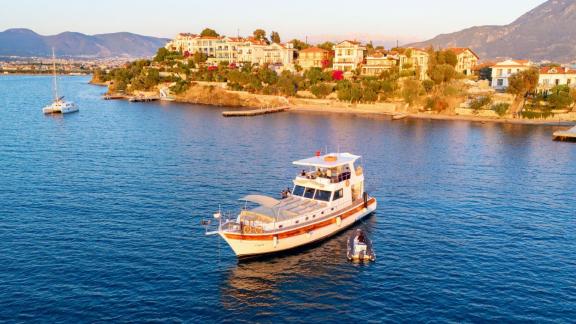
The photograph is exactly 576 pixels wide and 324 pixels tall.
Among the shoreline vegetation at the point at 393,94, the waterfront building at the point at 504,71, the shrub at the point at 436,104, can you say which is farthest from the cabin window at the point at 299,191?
the waterfront building at the point at 504,71

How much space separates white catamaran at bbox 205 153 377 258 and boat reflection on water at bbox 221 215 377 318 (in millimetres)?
1477

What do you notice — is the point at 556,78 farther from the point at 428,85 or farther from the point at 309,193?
the point at 309,193

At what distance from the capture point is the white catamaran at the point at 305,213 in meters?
40.2

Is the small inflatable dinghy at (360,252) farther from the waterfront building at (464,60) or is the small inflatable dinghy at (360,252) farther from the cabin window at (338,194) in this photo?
the waterfront building at (464,60)

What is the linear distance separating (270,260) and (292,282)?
4.66 metres

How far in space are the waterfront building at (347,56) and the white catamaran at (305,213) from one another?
13348cm

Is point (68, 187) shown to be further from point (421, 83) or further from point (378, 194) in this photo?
point (421, 83)

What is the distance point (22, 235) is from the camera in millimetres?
44812

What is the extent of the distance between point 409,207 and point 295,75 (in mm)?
132771

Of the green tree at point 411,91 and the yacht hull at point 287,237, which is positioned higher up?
the green tree at point 411,91

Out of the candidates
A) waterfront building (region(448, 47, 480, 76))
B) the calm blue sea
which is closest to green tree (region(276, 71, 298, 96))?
waterfront building (region(448, 47, 480, 76))

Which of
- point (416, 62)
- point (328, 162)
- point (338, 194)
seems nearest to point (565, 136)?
point (416, 62)

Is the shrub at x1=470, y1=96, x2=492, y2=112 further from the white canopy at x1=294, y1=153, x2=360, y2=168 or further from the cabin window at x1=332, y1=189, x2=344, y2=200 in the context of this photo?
the cabin window at x1=332, y1=189, x2=344, y2=200

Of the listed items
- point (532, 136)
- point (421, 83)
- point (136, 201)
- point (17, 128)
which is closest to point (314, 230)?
point (136, 201)
